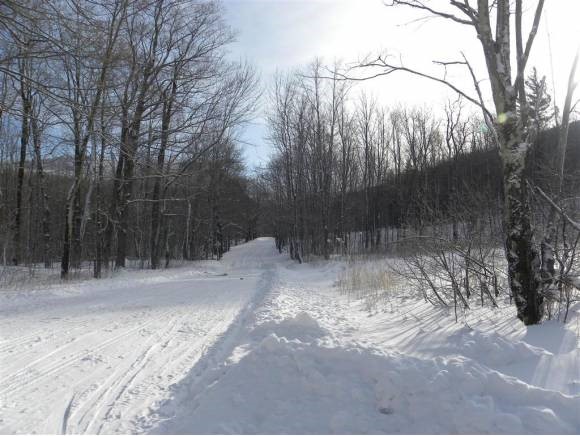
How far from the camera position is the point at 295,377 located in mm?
4188

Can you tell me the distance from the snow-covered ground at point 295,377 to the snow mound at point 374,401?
1cm

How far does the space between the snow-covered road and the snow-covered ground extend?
0.9 inches

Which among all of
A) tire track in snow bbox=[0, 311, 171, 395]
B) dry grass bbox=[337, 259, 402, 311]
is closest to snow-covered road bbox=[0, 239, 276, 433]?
tire track in snow bbox=[0, 311, 171, 395]

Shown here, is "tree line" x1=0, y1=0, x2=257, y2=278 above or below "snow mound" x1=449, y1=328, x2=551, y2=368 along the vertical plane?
above

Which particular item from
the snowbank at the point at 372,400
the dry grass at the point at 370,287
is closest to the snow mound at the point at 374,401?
the snowbank at the point at 372,400

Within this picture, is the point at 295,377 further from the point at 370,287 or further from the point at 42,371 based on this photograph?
the point at 370,287

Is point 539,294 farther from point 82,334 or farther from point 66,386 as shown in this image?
point 82,334

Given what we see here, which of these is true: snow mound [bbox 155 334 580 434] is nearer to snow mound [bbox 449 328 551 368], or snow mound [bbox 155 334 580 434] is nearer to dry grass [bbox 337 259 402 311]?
snow mound [bbox 449 328 551 368]

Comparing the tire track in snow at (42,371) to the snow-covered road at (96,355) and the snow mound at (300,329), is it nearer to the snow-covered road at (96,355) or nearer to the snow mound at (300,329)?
the snow-covered road at (96,355)

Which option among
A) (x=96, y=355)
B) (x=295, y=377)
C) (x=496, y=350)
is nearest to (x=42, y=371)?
(x=96, y=355)

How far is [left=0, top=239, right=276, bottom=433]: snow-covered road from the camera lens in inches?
148

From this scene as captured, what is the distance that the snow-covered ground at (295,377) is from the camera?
343 cm

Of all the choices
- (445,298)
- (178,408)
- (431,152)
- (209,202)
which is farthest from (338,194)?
(178,408)

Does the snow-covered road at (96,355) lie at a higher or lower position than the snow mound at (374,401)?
lower
